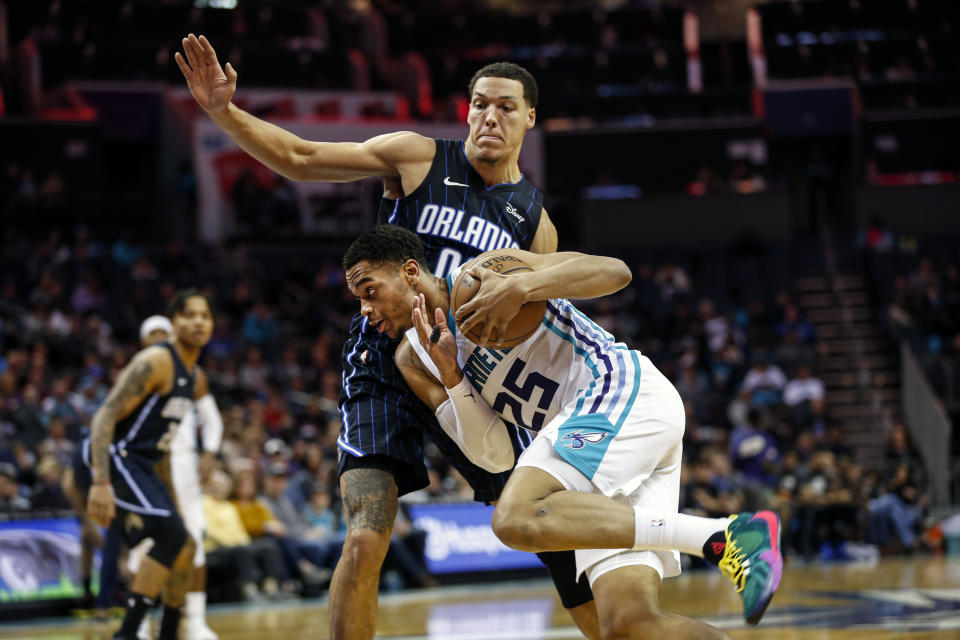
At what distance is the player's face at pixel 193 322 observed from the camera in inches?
277

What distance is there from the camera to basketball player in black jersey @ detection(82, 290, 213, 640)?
6.45 meters

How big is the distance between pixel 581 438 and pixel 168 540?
3449mm

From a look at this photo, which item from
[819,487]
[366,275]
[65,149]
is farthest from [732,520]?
[65,149]

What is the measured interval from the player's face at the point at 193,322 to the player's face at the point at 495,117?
2.90m

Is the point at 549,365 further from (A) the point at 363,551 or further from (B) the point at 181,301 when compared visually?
(B) the point at 181,301

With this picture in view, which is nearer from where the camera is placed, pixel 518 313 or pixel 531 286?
pixel 531 286

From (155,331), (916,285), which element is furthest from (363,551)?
(916,285)

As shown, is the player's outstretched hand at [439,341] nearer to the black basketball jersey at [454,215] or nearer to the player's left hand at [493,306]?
the player's left hand at [493,306]

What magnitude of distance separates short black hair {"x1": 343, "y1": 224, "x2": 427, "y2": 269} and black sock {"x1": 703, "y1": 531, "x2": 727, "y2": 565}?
1.45 m

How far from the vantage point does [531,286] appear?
3.87m

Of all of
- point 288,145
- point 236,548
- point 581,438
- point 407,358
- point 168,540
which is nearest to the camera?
point 581,438

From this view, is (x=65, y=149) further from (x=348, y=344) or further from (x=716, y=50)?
(x=348, y=344)

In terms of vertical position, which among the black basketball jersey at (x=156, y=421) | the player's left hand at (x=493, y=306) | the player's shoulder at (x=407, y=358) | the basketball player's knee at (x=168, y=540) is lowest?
the basketball player's knee at (x=168, y=540)

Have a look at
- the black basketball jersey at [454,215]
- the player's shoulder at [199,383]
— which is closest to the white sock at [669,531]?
the black basketball jersey at [454,215]
